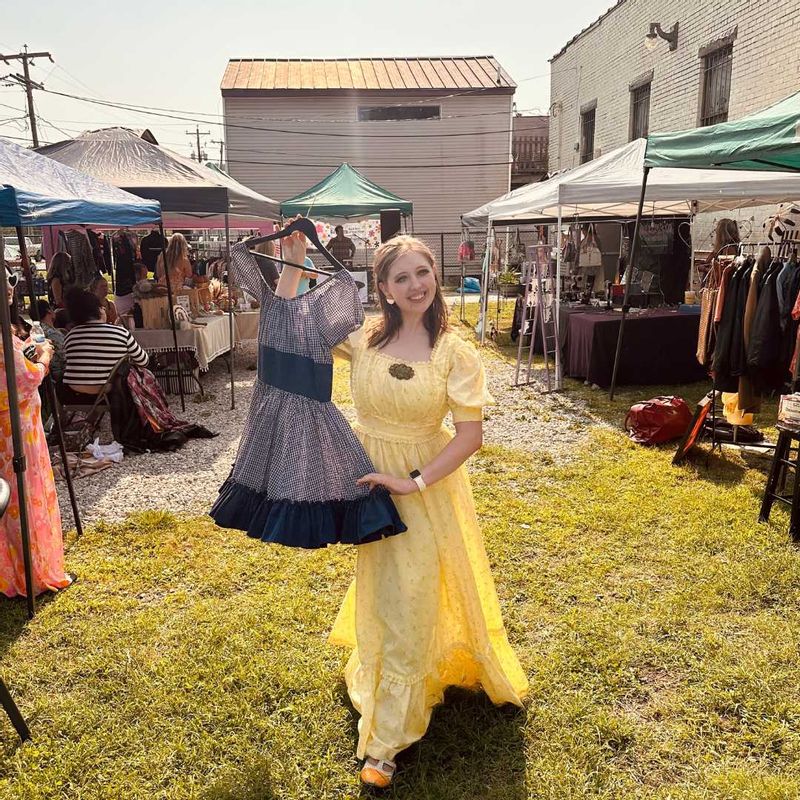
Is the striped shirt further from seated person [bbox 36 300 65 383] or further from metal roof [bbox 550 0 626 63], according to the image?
metal roof [bbox 550 0 626 63]

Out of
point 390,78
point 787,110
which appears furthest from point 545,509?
point 390,78

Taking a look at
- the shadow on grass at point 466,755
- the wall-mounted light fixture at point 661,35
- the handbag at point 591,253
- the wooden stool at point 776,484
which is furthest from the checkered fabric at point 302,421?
the wall-mounted light fixture at point 661,35

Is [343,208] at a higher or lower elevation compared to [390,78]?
lower

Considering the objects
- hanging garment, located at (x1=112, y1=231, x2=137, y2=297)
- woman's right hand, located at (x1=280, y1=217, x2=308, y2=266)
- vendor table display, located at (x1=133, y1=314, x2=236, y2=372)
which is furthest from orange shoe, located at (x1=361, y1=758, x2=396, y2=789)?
hanging garment, located at (x1=112, y1=231, x2=137, y2=297)

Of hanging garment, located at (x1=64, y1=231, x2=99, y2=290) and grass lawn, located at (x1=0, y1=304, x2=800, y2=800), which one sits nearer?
grass lawn, located at (x1=0, y1=304, x2=800, y2=800)

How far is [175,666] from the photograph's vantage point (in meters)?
3.09

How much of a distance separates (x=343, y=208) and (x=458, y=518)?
39.6 feet

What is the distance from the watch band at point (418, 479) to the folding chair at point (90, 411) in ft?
14.7

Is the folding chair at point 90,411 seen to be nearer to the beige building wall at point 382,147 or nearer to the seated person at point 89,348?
the seated person at point 89,348

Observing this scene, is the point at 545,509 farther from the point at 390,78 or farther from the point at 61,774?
the point at 390,78

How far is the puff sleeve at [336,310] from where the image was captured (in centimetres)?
225

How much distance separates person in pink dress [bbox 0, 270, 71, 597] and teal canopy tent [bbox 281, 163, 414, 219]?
10134 mm

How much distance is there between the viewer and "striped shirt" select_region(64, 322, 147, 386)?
599 centimetres

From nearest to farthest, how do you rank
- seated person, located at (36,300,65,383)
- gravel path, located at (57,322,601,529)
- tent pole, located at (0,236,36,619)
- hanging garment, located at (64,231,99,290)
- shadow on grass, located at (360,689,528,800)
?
1. shadow on grass, located at (360,689,528,800)
2. tent pole, located at (0,236,36,619)
3. gravel path, located at (57,322,601,529)
4. seated person, located at (36,300,65,383)
5. hanging garment, located at (64,231,99,290)
